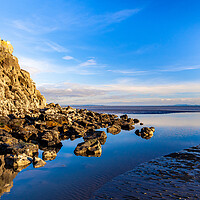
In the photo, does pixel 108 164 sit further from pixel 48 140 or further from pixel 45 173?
pixel 48 140

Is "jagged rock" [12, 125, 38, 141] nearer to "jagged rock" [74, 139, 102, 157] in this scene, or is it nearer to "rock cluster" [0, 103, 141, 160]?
"rock cluster" [0, 103, 141, 160]

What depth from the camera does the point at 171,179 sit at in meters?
10.3

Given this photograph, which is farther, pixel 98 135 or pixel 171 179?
pixel 98 135

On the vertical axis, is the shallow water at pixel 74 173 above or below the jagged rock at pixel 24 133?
below

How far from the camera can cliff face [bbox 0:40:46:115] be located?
35.9m

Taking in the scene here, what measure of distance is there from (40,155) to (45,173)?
491cm

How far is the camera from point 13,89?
131ft

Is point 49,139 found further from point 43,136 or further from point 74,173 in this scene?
Result: point 74,173

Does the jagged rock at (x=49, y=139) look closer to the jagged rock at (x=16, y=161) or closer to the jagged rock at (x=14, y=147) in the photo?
the jagged rock at (x=14, y=147)

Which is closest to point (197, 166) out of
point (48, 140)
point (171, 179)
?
point (171, 179)

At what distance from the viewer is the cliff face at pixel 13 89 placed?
35.9m

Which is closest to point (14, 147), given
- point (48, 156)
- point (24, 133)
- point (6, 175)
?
point (48, 156)

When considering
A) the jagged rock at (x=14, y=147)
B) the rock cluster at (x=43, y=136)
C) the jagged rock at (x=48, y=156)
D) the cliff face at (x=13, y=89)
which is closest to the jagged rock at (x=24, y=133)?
the rock cluster at (x=43, y=136)

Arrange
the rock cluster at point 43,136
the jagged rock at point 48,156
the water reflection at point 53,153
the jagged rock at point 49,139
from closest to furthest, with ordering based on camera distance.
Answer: the water reflection at point 53,153, the jagged rock at point 48,156, the rock cluster at point 43,136, the jagged rock at point 49,139
